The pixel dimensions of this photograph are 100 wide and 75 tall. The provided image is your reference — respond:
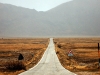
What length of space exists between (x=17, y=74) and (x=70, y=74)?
5148mm

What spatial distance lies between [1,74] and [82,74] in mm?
8272

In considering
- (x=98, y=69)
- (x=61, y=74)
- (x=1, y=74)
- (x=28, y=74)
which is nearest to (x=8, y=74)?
(x=1, y=74)

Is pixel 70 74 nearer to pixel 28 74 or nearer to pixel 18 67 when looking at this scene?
pixel 28 74

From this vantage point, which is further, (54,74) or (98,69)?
(98,69)

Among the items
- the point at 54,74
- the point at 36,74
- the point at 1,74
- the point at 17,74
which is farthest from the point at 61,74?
the point at 1,74

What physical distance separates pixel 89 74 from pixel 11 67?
953 cm

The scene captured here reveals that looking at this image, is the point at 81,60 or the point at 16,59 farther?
the point at 81,60

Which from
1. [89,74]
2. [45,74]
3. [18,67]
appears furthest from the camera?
[18,67]

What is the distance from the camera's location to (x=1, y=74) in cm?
2231

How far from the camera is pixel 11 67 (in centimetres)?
2592

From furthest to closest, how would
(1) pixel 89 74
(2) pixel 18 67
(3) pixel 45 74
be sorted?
(2) pixel 18 67 → (1) pixel 89 74 → (3) pixel 45 74

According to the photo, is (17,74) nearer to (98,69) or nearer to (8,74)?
(8,74)

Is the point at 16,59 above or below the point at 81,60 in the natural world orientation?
above

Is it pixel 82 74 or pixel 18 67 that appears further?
pixel 18 67
